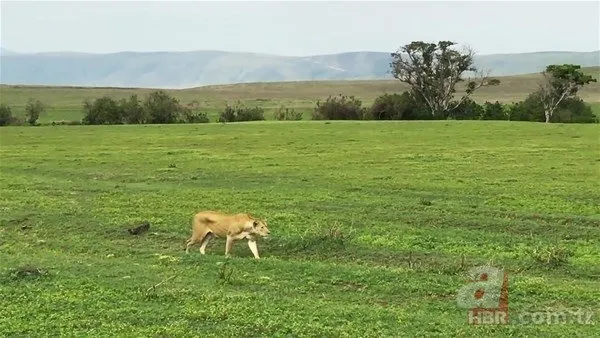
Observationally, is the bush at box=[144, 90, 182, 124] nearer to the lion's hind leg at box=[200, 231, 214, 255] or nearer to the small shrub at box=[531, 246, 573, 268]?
the lion's hind leg at box=[200, 231, 214, 255]

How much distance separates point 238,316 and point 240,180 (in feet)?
50.7

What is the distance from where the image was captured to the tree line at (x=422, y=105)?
228 ft

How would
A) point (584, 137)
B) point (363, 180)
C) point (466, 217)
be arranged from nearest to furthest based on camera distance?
1. point (466, 217)
2. point (363, 180)
3. point (584, 137)

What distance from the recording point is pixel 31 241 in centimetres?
1494

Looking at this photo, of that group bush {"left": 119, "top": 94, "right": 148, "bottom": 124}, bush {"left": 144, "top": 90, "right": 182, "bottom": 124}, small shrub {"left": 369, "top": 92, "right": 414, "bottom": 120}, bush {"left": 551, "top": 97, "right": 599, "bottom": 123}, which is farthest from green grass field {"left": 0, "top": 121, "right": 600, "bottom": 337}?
small shrub {"left": 369, "top": 92, "right": 414, "bottom": 120}

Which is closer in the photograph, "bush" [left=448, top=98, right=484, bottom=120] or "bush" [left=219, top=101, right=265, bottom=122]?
"bush" [left=219, top=101, right=265, bottom=122]

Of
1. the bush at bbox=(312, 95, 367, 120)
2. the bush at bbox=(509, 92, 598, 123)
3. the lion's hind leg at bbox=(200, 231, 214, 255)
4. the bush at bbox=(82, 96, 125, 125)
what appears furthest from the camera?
the bush at bbox=(312, 95, 367, 120)

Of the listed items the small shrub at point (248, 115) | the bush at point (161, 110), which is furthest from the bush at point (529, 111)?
the bush at point (161, 110)

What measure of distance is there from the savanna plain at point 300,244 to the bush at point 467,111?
41629mm

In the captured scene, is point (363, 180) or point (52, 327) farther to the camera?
point (363, 180)

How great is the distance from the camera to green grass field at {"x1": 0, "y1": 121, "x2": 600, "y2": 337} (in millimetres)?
9242

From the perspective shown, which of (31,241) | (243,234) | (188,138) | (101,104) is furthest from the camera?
(101,104)

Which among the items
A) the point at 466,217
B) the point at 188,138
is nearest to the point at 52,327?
the point at 466,217

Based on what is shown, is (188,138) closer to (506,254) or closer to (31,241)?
(31,241)
